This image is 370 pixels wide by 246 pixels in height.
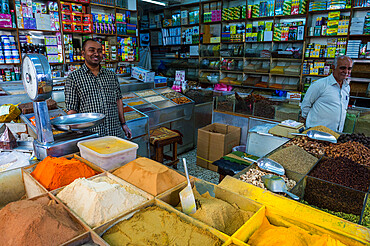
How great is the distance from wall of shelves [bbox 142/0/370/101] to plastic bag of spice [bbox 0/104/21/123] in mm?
4802

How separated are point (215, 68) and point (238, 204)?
580cm

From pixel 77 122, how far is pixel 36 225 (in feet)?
2.33

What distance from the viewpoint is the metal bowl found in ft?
4.51

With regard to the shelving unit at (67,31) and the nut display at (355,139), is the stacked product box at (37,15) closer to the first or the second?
the shelving unit at (67,31)

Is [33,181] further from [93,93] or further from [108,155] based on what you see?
[93,93]

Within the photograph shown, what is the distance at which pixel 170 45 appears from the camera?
301 inches

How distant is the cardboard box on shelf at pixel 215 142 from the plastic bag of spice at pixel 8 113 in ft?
7.52

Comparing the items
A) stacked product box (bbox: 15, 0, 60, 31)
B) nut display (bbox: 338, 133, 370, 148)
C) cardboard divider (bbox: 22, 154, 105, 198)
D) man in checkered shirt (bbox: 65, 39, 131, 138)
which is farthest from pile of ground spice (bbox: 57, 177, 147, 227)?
stacked product box (bbox: 15, 0, 60, 31)

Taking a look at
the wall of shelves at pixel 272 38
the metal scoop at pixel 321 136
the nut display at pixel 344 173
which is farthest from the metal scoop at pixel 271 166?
the wall of shelves at pixel 272 38

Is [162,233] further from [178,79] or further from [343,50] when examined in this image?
[343,50]

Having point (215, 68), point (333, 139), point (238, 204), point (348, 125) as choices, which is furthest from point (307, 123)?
point (215, 68)

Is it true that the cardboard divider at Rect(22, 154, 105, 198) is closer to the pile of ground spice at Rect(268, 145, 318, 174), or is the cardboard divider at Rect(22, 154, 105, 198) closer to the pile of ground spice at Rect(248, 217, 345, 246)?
the pile of ground spice at Rect(248, 217, 345, 246)

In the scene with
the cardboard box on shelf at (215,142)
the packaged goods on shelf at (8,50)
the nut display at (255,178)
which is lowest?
the cardboard box on shelf at (215,142)

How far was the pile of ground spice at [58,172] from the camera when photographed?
122cm
